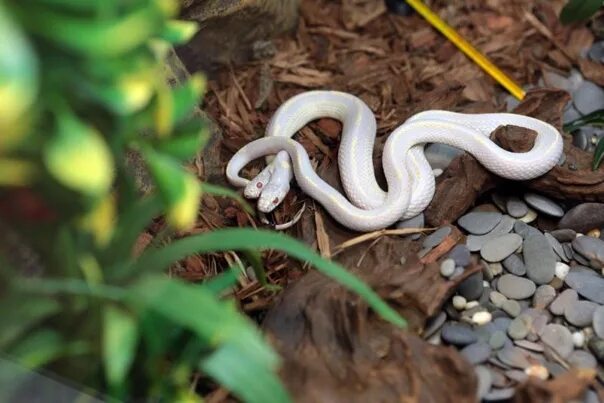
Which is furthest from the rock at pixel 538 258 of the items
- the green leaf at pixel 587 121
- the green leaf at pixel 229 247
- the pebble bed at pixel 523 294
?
the green leaf at pixel 229 247

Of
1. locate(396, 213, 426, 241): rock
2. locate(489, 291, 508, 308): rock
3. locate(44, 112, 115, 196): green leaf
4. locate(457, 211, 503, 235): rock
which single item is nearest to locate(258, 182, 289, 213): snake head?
locate(396, 213, 426, 241): rock

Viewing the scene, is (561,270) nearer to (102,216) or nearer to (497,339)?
(497,339)

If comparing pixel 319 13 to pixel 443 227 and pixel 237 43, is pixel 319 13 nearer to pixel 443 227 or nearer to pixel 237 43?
pixel 237 43

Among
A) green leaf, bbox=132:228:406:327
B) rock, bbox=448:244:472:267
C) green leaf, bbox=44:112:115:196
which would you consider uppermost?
green leaf, bbox=44:112:115:196

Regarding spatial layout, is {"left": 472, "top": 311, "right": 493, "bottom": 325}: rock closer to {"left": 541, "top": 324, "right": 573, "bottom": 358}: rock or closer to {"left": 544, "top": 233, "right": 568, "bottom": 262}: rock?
{"left": 541, "top": 324, "right": 573, "bottom": 358}: rock

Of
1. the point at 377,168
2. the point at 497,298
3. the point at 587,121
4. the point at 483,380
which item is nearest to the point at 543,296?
the point at 497,298

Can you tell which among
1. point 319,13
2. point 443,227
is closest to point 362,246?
point 443,227
